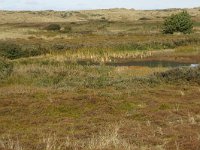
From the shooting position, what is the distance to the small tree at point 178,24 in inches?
3307

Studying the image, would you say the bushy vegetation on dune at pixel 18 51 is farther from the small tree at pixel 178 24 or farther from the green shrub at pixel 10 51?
the small tree at pixel 178 24

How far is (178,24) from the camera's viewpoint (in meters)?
85.0

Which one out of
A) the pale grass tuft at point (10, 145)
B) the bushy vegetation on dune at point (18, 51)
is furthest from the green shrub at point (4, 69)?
the pale grass tuft at point (10, 145)

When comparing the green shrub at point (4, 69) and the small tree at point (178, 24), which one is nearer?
the green shrub at point (4, 69)

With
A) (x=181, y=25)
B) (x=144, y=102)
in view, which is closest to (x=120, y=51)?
(x=181, y=25)

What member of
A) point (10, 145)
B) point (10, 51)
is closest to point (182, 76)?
point (10, 145)

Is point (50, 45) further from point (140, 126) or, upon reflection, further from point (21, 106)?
point (140, 126)

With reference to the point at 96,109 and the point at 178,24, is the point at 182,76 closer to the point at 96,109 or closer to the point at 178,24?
the point at 96,109

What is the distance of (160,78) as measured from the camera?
35.7 m

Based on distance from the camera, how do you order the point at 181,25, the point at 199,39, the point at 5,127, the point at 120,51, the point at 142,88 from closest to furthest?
the point at 5,127
the point at 142,88
the point at 120,51
the point at 199,39
the point at 181,25

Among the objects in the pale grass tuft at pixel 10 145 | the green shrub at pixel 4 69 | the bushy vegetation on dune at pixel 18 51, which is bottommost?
the bushy vegetation on dune at pixel 18 51

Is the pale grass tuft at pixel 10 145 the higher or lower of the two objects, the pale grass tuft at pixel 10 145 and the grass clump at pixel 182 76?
the higher

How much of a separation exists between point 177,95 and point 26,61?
28004 millimetres

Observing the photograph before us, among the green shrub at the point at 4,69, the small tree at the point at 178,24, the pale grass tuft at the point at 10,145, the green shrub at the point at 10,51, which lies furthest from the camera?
the small tree at the point at 178,24
